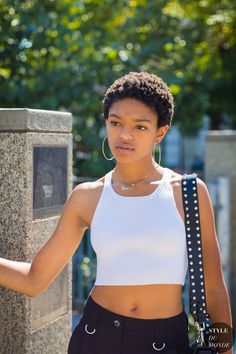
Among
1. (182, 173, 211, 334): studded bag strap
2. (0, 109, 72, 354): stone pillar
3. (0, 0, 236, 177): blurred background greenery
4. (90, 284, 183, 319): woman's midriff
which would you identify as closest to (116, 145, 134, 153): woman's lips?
(182, 173, 211, 334): studded bag strap

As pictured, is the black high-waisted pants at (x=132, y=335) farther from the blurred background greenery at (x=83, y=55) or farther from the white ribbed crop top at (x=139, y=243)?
the blurred background greenery at (x=83, y=55)

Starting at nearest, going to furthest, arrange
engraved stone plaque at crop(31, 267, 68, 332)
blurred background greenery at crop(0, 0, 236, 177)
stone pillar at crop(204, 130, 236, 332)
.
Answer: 1. engraved stone plaque at crop(31, 267, 68, 332)
2. blurred background greenery at crop(0, 0, 236, 177)
3. stone pillar at crop(204, 130, 236, 332)

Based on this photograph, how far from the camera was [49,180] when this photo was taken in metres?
3.44

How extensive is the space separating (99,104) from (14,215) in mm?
4111

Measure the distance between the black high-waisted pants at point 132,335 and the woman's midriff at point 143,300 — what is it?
19 millimetres

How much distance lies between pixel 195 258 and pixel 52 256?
1.77 feet

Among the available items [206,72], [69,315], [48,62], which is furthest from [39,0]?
[206,72]

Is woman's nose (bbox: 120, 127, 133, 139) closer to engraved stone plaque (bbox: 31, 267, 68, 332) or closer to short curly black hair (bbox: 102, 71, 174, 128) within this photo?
short curly black hair (bbox: 102, 71, 174, 128)

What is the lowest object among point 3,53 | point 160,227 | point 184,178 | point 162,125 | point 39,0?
point 160,227

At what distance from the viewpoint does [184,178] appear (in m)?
2.62

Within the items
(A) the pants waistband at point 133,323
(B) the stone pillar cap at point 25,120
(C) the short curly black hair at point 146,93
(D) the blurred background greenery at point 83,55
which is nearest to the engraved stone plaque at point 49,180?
(B) the stone pillar cap at point 25,120

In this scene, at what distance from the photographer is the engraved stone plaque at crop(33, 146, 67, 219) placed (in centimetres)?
331

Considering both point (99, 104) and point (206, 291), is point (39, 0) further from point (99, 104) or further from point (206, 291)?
point (206, 291)

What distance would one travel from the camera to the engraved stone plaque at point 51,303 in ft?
10.9
